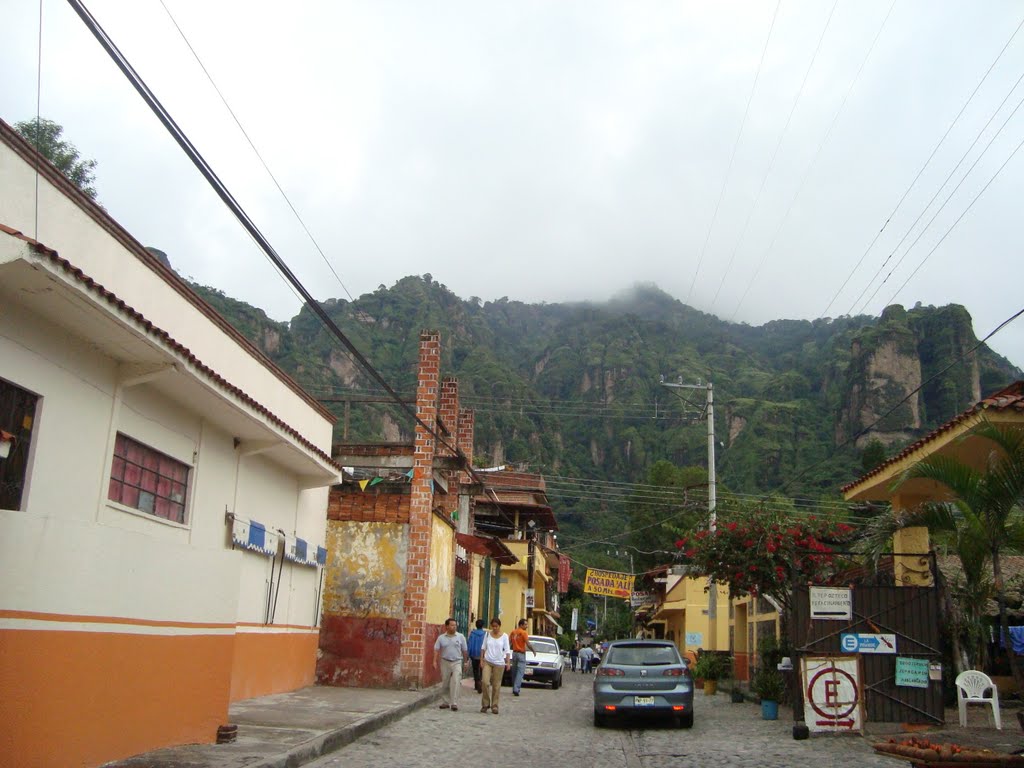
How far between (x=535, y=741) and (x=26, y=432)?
25.8 feet

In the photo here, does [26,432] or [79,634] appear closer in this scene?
[79,634]

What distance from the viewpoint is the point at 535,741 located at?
1242cm

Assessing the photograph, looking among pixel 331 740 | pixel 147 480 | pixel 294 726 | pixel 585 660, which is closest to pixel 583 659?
pixel 585 660

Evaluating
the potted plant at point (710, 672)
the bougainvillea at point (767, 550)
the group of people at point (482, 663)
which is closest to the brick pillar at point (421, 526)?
the group of people at point (482, 663)

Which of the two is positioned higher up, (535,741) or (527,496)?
(527,496)

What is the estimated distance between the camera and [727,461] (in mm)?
79938

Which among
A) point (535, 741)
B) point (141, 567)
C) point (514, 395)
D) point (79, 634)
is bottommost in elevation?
point (535, 741)

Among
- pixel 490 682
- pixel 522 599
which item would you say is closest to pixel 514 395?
pixel 522 599

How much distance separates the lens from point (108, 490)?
9.54m

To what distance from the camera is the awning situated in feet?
79.7

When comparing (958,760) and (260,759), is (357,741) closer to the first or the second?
(260,759)

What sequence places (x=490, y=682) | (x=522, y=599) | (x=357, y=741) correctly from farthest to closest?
(x=522, y=599) < (x=490, y=682) < (x=357, y=741)

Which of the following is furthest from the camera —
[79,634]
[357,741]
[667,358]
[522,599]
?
[667,358]

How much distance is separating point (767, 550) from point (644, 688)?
11.9 ft
